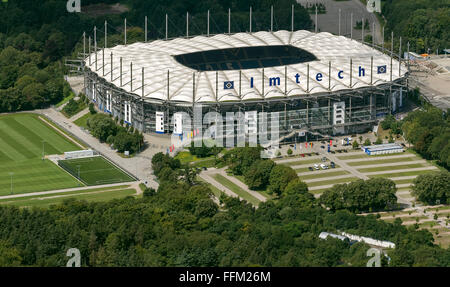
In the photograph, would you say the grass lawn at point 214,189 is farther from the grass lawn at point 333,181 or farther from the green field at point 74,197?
the grass lawn at point 333,181

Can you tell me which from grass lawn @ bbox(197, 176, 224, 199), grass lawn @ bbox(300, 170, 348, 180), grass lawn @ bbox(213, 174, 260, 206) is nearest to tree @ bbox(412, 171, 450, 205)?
grass lawn @ bbox(300, 170, 348, 180)

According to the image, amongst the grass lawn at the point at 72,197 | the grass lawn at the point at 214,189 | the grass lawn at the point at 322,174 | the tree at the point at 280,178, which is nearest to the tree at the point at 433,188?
the grass lawn at the point at 322,174

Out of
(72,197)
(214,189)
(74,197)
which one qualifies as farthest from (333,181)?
(72,197)

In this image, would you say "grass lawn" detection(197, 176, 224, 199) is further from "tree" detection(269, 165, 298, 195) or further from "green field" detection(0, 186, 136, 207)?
"green field" detection(0, 186, 136, 207)
